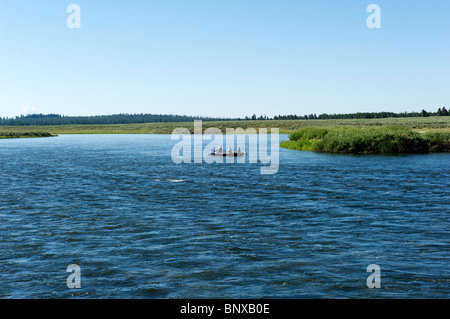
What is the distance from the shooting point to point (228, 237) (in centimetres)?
2148

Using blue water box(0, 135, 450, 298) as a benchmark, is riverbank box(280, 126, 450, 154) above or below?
above

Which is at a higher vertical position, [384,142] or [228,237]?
[384,142]

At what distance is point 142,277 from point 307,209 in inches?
557

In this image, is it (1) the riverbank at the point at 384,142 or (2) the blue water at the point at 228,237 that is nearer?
(2) the blue water at the point at 228,237

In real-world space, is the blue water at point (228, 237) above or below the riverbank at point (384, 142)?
below

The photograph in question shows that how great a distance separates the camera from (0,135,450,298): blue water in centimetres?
1550

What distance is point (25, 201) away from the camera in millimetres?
31797

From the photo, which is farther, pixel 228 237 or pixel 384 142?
pixel 384 142

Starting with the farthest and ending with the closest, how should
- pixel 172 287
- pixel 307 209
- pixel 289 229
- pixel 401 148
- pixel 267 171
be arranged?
pixel 401 148 → pixel 267 171 → pixel 307 209 → pixel 289 229 → pixel 172 287

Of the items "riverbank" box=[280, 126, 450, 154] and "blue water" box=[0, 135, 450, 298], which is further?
"riverbank" box=[280, 126, 450, 154]

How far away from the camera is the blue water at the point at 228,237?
15.5m

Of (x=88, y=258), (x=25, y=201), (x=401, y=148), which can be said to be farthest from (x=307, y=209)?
(x=401, y=148)
